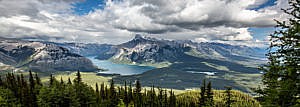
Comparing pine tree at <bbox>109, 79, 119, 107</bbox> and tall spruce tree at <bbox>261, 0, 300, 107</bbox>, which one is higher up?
tall spruce tree at <bbox>261, 0, 300, 107</bbox>

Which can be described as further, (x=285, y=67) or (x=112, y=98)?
(x=112, y=98)

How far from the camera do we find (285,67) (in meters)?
17.7

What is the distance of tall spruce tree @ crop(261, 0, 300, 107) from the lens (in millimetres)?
17531

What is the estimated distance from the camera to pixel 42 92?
81000mm

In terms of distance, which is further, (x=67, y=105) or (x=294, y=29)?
(x=67, y=105)

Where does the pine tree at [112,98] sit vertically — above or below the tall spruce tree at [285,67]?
below

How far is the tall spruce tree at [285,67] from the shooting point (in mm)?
17531

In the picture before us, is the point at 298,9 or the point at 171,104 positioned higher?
the point at 298,9

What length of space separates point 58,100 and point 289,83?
8174 cm

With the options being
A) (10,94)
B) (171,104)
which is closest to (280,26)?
(10,94)

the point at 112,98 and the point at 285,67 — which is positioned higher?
the point at 285,67

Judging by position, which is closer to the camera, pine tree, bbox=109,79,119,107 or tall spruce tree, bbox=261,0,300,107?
tall spruce tree, bbox=261,0,300,107

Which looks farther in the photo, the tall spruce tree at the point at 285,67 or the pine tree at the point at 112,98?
the pine tree at the point at 112,98

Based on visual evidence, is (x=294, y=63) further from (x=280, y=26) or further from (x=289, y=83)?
(x=280, y=26)
